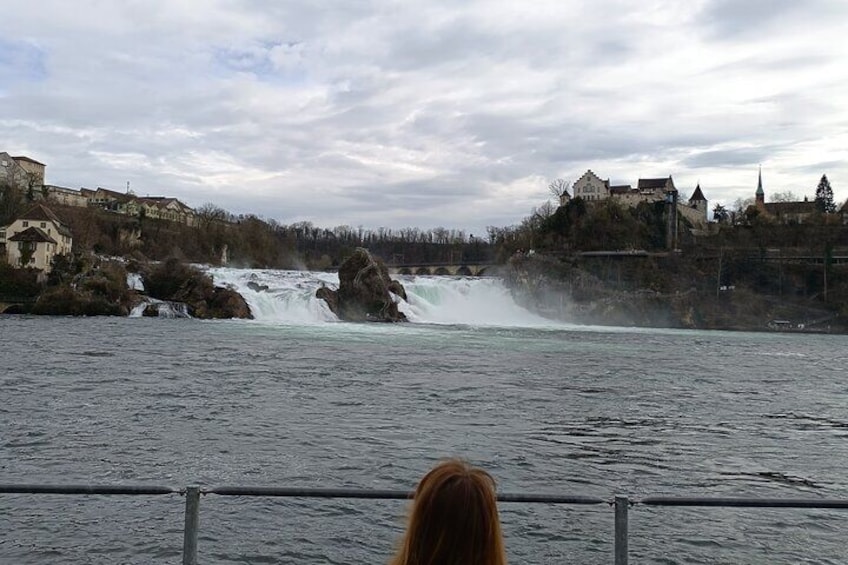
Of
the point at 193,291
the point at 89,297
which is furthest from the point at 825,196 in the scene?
the point at 89,297

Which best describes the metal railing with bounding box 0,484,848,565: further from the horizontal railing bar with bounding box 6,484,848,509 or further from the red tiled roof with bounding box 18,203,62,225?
the red tiled roof with bounding box 18,203,62,225

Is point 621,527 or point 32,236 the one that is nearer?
point 621,527

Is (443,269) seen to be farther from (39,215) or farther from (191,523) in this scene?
(191,523)

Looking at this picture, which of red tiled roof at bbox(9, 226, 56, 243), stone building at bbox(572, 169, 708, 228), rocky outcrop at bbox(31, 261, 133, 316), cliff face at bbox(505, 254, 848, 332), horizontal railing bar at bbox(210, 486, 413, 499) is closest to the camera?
horizontal railing bar at bbox(210, 486, 413, 499)

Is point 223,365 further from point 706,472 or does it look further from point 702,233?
point 702,233

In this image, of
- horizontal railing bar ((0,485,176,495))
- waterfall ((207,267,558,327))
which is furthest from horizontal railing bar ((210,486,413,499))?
waterfall ((207,267,558,327))

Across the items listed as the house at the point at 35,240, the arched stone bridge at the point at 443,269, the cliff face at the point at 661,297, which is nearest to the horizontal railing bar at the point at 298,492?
the house at the point at 35,240

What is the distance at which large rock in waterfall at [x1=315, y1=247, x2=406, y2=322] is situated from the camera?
60.2m

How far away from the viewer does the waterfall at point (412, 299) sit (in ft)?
192

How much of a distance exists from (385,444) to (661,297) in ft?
260

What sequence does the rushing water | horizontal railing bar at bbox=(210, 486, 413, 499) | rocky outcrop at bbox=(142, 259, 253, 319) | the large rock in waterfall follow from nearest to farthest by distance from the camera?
horizontal railing bar at bbox=(210, 486, 413, 499) → the rushing water → rocky outcrop at bbox=(142, 259, 253, 319) → the large rock in waterfall

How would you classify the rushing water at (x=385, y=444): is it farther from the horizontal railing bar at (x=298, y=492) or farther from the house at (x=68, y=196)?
the house at (x=68, y=196)

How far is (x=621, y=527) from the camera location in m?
3.72

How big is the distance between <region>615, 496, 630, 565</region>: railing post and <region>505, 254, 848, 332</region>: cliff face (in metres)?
80.2
